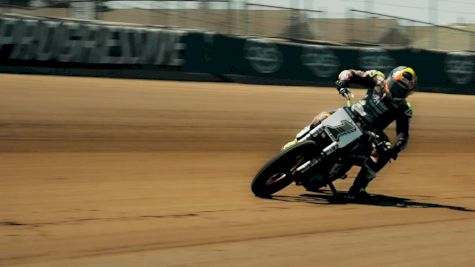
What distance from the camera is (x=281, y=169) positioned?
331 inches

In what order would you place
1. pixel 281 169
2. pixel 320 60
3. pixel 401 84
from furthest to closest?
pixel 320 60
pixel 401 84
pixel 281 169

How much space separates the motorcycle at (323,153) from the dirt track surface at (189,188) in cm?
24

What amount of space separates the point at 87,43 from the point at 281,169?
Answer: 30.5ft

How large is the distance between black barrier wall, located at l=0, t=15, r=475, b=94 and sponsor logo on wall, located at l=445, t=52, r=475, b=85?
0.88m

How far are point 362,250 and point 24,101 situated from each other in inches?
300

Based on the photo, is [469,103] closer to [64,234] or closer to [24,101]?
[24,101]

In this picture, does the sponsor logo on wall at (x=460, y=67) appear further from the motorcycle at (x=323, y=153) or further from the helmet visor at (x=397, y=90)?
the motorcycle at (x=323, y=153)

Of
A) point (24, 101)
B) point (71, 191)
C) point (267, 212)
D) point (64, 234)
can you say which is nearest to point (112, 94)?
point (24, 101)

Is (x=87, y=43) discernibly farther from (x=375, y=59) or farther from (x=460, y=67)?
(x=460, y=67)

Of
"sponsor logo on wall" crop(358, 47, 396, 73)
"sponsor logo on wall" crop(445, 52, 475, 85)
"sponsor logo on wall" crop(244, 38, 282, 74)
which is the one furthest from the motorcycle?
"sponsor logo on wall" crop(445, 52, 475, 85)

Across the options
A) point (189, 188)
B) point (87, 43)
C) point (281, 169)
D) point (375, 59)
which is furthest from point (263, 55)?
point (281, 169)

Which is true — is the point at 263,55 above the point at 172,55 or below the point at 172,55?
below

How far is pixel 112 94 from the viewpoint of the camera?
14.5 m

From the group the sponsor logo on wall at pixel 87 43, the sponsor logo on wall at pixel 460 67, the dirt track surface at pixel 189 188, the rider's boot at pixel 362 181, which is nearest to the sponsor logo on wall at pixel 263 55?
the sponsor logo on wall at pixel 87 43
